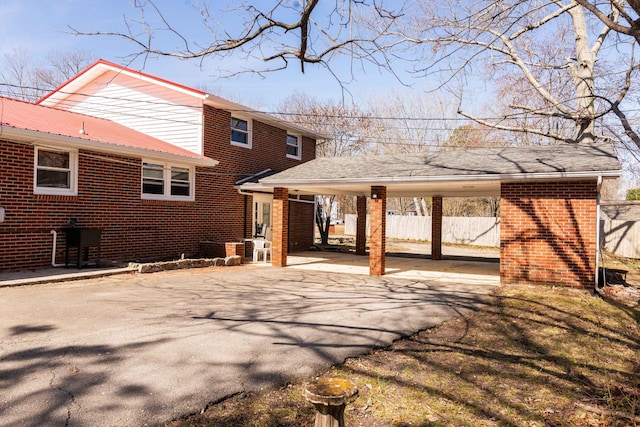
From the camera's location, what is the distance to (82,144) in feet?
35.1

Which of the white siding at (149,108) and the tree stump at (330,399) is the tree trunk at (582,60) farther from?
the tree stump at (330,399)

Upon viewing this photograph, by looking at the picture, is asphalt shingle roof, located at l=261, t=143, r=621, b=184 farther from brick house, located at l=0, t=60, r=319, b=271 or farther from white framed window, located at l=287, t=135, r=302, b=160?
white framed window, located at l=287, t=135, r=302, b=160

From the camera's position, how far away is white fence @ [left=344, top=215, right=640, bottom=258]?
19938 millimetres

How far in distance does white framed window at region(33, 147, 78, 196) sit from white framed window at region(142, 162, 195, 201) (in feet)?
7.30

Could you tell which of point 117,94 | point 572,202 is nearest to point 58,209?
point 117,94

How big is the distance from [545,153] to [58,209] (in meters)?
12.7

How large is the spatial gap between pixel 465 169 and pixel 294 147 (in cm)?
1048

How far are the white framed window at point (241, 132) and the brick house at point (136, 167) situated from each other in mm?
40

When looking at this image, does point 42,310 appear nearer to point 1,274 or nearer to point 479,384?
point 1,274

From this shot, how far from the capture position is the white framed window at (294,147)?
1981 cm

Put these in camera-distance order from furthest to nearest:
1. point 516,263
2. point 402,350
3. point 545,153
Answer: point 545,153 < point 516,263 < point 402,350

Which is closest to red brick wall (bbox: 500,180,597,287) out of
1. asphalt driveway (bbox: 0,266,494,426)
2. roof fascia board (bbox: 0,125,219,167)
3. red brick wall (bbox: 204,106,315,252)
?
asphalt driveway (bbox: 0,266,494,426)

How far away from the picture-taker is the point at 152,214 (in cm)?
1331

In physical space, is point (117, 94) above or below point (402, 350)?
above
